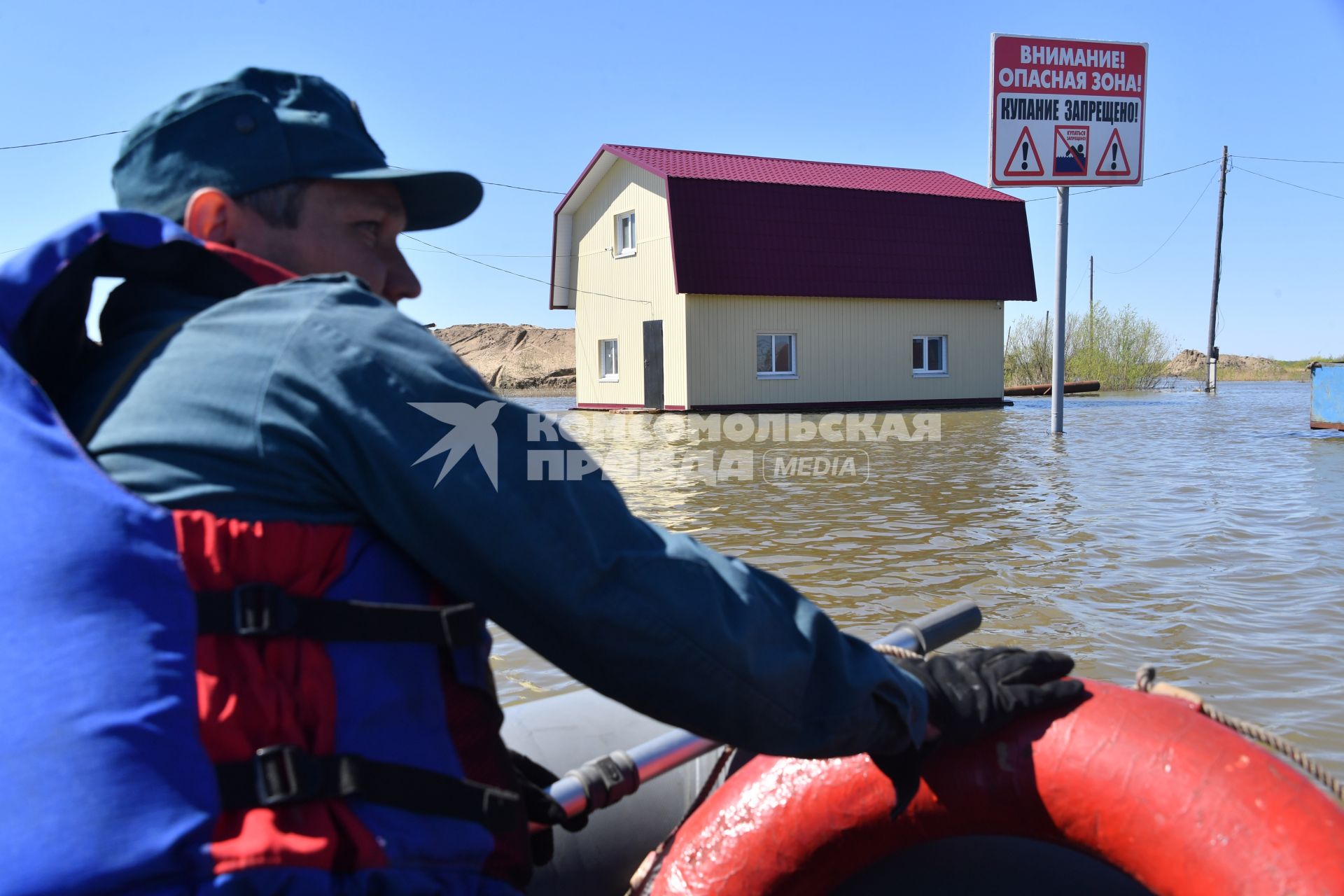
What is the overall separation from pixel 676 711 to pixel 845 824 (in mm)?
529

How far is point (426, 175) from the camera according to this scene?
4.42 ft

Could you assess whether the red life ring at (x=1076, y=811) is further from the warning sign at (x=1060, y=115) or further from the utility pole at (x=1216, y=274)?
the utility pole at (x=1216, y=274)

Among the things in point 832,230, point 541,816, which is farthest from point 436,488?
point 832,230

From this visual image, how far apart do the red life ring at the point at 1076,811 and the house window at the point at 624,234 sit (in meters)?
20.2

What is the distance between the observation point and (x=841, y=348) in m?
20.8

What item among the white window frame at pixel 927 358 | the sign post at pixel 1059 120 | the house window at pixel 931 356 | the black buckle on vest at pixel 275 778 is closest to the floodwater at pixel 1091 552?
the black buckle on vest at pixel 275 778

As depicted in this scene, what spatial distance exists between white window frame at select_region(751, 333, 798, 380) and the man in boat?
19029 millimetres

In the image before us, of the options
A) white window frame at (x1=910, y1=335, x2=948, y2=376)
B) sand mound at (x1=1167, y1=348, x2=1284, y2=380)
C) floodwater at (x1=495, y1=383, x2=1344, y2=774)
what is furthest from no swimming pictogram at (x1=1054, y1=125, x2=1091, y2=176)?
sand mound at (x1=1167, y1=348, x2=1284, y2=380)

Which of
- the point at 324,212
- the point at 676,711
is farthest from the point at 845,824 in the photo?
the point at 324,212

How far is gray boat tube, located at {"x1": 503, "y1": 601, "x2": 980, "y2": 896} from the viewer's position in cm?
181

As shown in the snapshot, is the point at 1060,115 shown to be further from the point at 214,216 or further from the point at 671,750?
the point at 214,216

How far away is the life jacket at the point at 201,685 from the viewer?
89 centimetres

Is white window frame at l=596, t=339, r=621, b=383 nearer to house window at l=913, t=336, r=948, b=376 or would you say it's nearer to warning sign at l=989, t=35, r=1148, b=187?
house window at l=913, t=336, r=948, b=376

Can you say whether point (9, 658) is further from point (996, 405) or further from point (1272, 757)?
point (996, 405)
